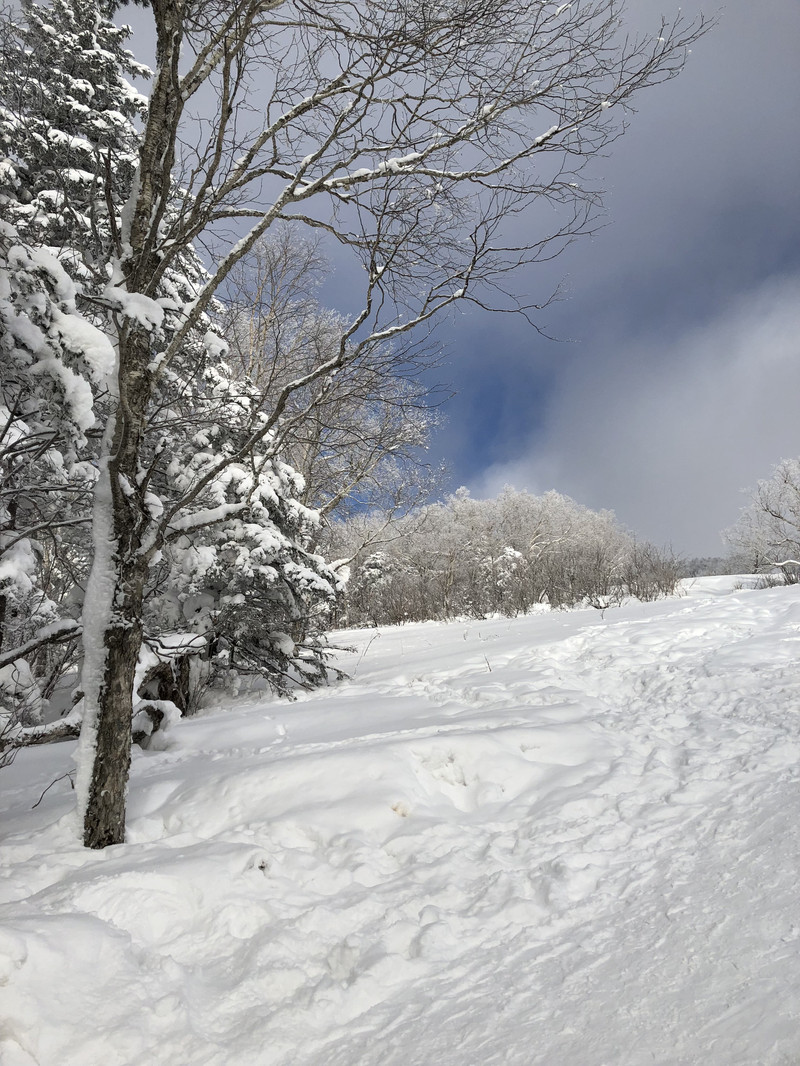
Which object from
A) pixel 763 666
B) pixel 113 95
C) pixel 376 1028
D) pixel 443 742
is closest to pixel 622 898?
pixel 376 1028

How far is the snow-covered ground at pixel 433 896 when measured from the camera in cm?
166

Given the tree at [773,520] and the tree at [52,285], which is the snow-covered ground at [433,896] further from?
the tree at [773,520]

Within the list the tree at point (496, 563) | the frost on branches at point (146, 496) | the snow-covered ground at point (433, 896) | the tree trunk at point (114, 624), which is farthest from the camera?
the tree at point (496, 563)

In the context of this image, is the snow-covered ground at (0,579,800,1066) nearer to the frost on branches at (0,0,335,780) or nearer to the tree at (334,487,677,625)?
the frost on branches at (0,0,335,780)

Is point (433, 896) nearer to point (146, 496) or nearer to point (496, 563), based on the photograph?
point (146, 496)

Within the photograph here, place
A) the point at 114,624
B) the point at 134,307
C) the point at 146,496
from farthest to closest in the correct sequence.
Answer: the point at 146,496, the point at 114,624, the point at 134,307

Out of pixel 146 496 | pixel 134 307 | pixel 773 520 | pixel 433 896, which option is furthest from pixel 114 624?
pixel 773 520

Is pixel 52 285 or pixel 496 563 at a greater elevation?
pixel 52 285

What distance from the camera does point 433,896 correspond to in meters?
2.30

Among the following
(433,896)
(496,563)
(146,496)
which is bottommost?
(433,896)

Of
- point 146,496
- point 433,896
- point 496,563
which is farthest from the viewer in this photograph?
point 496,563

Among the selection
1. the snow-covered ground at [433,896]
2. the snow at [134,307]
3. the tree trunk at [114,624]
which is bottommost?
the snow-covered ground at [433,896]

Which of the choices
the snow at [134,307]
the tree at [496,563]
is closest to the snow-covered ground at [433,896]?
the snow at [134,307]

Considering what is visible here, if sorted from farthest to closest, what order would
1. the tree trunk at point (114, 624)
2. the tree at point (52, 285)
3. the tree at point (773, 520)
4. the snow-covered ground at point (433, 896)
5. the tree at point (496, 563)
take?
the tree at point (773, 520), the tree at point (496, 563), the tree trunk at point (114, 624), the tree at point (52, 285), the snow-covered ground at point (433, 896)
